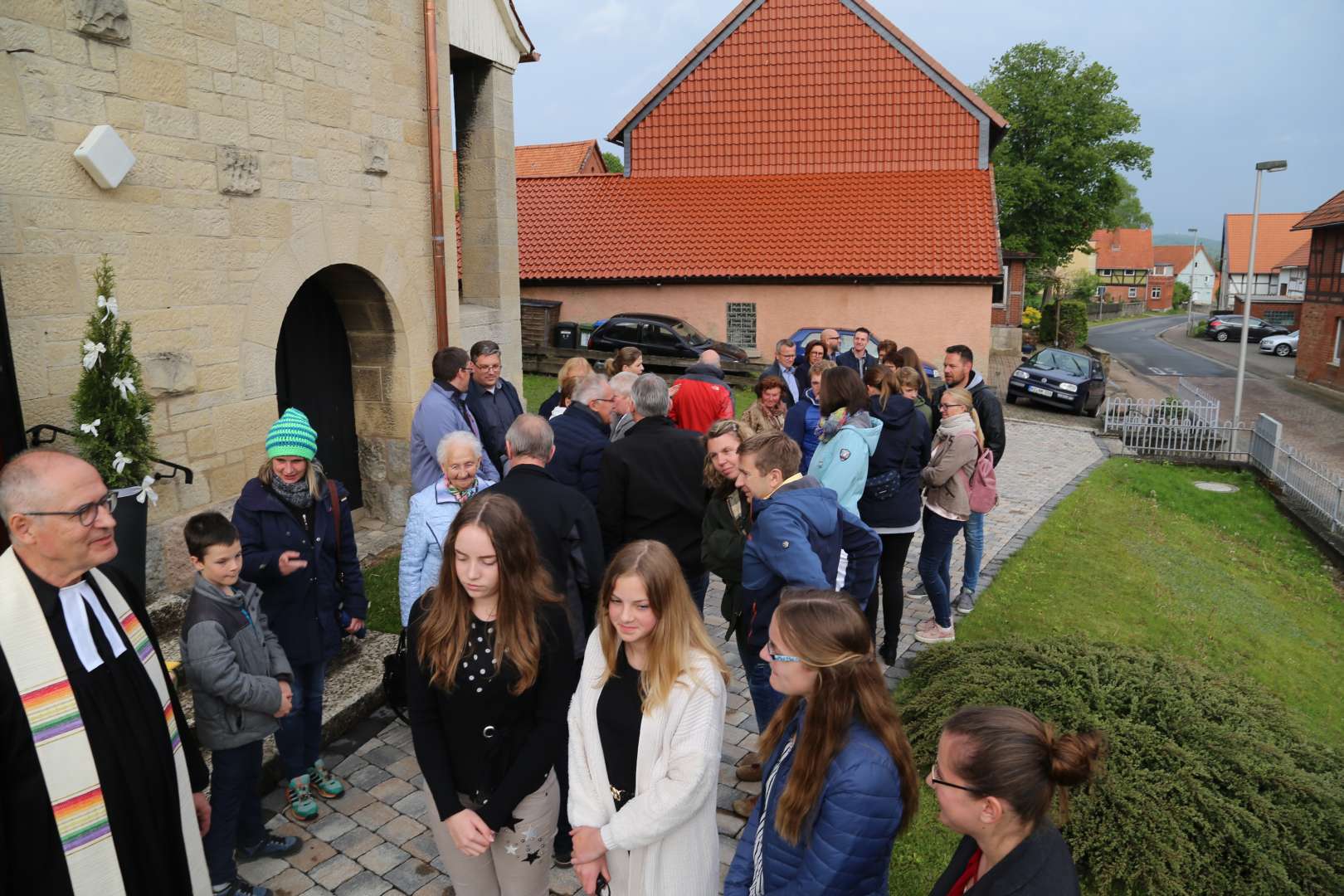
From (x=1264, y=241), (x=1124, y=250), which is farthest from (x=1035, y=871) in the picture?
(x=1124, y=250)

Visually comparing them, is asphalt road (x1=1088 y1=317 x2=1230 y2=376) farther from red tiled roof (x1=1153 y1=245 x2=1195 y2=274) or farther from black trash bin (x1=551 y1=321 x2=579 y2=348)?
red tiled roof (x1=1153 y1=245 x2=1195 y2=274)

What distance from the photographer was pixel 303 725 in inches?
174

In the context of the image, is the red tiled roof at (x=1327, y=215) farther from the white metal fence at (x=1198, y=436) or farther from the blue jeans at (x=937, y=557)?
the blue jeans at (x=937, y=557)

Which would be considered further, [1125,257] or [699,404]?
[1125,257]

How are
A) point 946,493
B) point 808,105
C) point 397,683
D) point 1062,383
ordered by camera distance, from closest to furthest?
1. point 397,683
2. point 946,493
3. point 1062,383
4. point 808,105

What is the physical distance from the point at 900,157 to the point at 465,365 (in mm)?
19015

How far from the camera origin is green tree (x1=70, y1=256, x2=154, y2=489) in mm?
5102

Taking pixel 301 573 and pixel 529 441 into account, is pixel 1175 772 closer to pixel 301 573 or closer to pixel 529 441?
pixel 529 441

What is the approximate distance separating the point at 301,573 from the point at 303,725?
77cm

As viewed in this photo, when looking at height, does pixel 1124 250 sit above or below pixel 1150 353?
above

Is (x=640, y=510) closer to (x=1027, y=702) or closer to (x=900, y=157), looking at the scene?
(x=1027, y=702)

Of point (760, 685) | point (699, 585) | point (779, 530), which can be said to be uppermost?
point (779, 530)

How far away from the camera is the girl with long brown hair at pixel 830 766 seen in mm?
2551

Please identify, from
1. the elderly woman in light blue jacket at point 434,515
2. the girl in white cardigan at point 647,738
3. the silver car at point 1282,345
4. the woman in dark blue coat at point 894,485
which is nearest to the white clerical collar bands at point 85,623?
the girl in white cardigan at point 647,738
